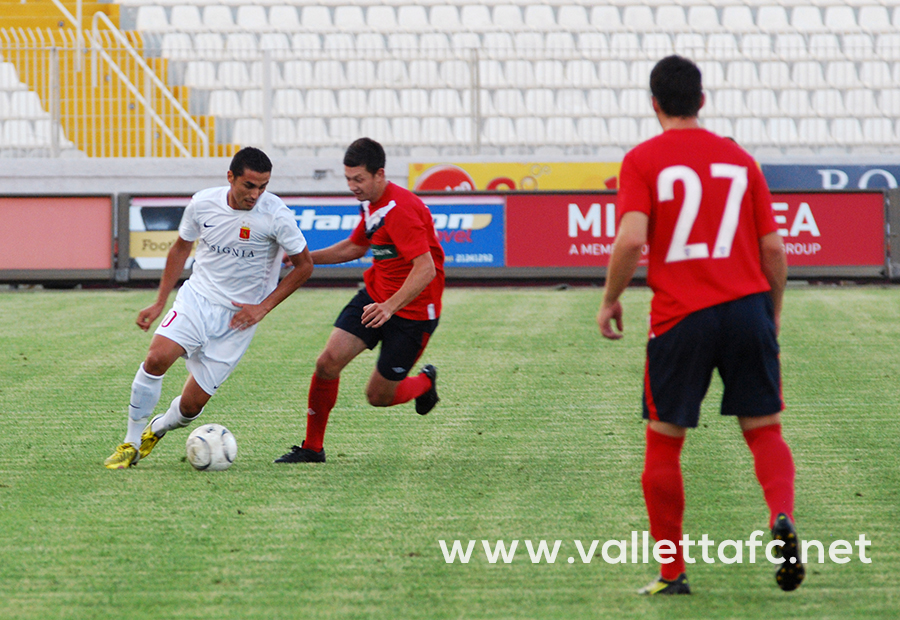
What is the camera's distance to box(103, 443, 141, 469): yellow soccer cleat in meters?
5.95

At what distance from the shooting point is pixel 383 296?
20.0ft

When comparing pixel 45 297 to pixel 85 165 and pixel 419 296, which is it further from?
pixel 419 296

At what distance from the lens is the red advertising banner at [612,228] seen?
15992 mm

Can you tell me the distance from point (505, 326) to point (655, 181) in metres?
8.48

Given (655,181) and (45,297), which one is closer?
(655,181)

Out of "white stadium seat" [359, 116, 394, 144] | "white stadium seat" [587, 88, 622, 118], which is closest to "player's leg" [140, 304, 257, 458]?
"white stadium seat" [359, 116, 394, 144]

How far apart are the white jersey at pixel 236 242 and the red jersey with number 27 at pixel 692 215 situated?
269cm

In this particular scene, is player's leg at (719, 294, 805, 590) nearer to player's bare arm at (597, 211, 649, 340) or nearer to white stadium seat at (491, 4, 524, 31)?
player's bare arm at (597, 211, 649, 340)

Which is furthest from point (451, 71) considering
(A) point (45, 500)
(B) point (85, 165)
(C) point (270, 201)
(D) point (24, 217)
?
(A) point (45, 500)

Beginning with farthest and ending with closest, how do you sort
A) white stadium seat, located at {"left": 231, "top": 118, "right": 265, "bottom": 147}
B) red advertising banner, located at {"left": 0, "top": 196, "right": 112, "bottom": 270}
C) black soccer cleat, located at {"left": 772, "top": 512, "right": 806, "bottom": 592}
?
white stadium seat, located at {"left": 231, "top": 118, "right": 265, "bottom": 147} → red advertising banner, located at {"left": 0, "top": 196, "right": 112, "bottom": 270} → black soccer cleat, located at {"left": 772, "top": 512, "right": 806, "bottom": 592}

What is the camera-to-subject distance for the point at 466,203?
1609 centimetres

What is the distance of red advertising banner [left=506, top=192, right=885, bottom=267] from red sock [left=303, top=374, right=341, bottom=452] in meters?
10.1

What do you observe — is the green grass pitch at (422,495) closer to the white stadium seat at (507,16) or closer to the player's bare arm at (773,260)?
the player's bare arm at (773,260)

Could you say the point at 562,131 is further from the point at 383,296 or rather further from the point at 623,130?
the point at 383,296
